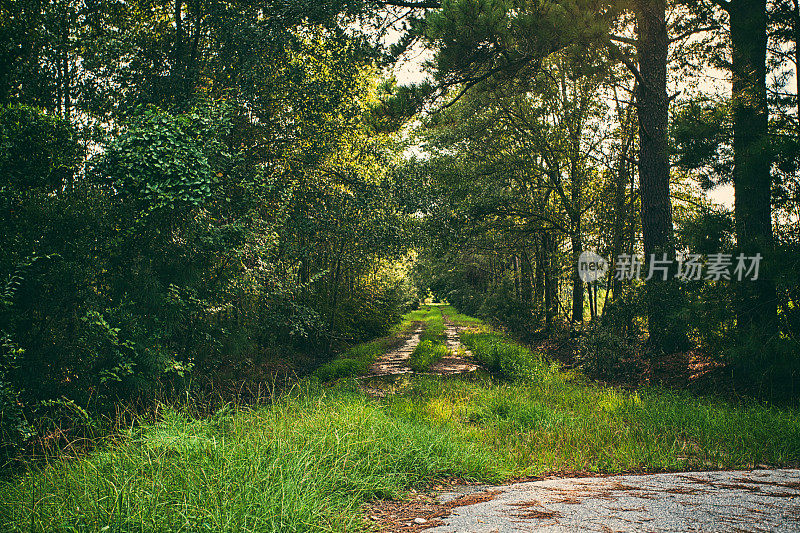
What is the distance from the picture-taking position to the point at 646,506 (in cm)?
285

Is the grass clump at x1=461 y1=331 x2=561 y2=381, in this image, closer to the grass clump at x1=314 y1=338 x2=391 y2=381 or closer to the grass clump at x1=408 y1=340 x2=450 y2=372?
the grass clump at x1=408 y1=340 x2=450 y2=372

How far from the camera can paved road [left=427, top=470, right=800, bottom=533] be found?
8.24 ft

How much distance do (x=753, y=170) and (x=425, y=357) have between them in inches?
369

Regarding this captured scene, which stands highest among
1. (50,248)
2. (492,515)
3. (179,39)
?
(179,39)

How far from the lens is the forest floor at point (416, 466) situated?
261cm

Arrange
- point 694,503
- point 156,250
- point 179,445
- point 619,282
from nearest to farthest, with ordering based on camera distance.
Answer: point 694,503 → point 179,445 → point 156,250 → point 619,282

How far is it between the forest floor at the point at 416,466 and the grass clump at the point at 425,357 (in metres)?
4.57

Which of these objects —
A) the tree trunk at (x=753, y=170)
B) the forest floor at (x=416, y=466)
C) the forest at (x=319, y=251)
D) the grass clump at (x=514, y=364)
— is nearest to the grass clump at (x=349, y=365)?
the forest at (x=319, y=251)

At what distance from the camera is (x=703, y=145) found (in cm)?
743

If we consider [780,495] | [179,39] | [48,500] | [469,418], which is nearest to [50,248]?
[48,500]

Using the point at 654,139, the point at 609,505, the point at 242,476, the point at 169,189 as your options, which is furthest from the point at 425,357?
the point at 242,476

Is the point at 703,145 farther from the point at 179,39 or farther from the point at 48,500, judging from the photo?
the point at 179,39

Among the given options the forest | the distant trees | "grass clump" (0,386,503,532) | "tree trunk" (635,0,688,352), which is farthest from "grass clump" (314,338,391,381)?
"tree trunk" (635,0,688,352)

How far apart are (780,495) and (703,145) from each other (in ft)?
21.4
